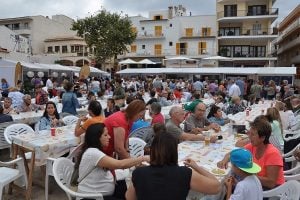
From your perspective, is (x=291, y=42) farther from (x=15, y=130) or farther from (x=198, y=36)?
(x=15, y=130)

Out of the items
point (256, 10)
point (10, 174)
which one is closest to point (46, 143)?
point (10, 174)

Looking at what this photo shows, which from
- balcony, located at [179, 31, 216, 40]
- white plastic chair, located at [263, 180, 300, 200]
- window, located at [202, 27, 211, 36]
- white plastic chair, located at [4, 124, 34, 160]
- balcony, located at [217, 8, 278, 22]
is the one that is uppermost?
balcony, located at [217, 8, 278, 22]

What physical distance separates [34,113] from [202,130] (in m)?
4.58

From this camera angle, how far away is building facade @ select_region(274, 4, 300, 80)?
3509cm

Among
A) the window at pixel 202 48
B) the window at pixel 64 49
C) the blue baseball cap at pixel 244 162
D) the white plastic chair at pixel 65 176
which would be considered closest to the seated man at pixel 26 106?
the white plastic chair at pixel 65 176

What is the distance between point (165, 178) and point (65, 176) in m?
1.73

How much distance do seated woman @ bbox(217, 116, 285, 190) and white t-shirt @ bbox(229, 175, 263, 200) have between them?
0.70m

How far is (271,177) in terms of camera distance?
3438mm

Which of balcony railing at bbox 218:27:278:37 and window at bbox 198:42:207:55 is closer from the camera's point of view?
balcony railing at bbox 218:27:278:37

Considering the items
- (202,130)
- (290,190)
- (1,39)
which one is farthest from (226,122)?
(1,39)

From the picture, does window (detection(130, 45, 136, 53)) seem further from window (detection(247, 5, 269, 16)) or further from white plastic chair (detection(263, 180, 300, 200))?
white plastic chair (detection(263, 180, 300, 200))

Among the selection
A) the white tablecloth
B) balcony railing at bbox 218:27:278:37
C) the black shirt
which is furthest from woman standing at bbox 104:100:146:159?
balcony railing at bbox 218:27:278:37

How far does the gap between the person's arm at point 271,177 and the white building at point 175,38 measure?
35412 mm

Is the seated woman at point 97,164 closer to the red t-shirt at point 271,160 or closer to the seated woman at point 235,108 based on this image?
the red t-shirt at point 271,160
